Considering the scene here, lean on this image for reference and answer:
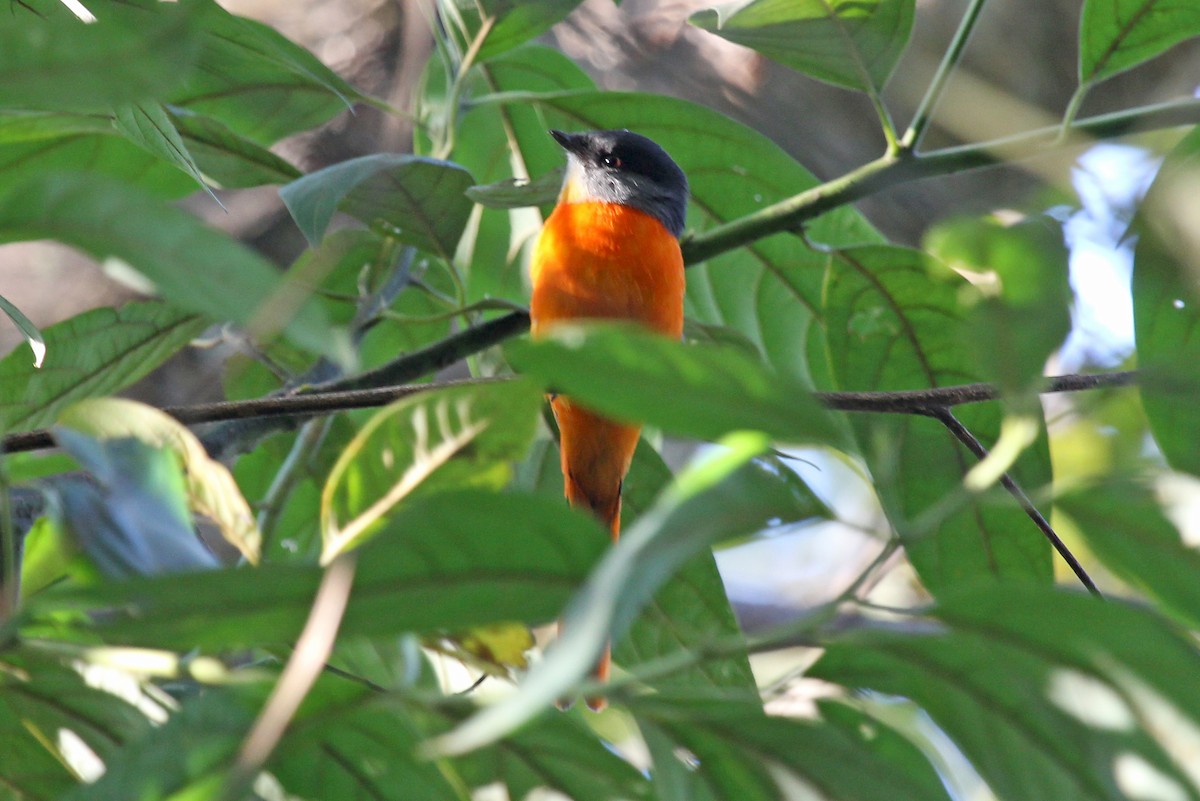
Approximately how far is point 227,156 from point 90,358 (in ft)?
1.15

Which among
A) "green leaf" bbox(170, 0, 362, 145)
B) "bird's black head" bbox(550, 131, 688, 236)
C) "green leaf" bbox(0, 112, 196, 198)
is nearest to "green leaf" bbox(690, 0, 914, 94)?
"green leaf" bbox(170, 0, 362, 145)

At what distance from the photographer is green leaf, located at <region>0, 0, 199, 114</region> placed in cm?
57

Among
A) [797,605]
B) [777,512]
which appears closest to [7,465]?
[777,512]

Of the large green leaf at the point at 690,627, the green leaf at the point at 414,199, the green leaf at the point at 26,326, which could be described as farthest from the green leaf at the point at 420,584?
the green leaf at the point at 414,199

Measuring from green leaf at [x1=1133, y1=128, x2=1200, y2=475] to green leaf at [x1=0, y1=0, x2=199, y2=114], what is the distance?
20.4 inches

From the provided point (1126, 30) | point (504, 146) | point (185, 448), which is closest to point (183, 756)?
point (185, 448)

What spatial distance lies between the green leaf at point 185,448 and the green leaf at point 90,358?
774 millimetres

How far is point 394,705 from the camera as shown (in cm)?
68

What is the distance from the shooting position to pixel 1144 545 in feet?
2.27

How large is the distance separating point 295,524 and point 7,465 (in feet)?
3.84

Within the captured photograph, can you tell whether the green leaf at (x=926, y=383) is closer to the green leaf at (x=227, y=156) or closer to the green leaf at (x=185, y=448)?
the green leaf at (x=185, y=448)

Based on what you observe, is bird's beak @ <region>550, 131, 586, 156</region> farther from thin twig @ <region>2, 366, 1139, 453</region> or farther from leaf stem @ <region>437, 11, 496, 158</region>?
thin twig @ <region>2, 366, 1139, 453</region>

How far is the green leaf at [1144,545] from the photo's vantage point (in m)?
0.68

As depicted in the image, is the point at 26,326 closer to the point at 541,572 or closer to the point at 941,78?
the point at 541,572
